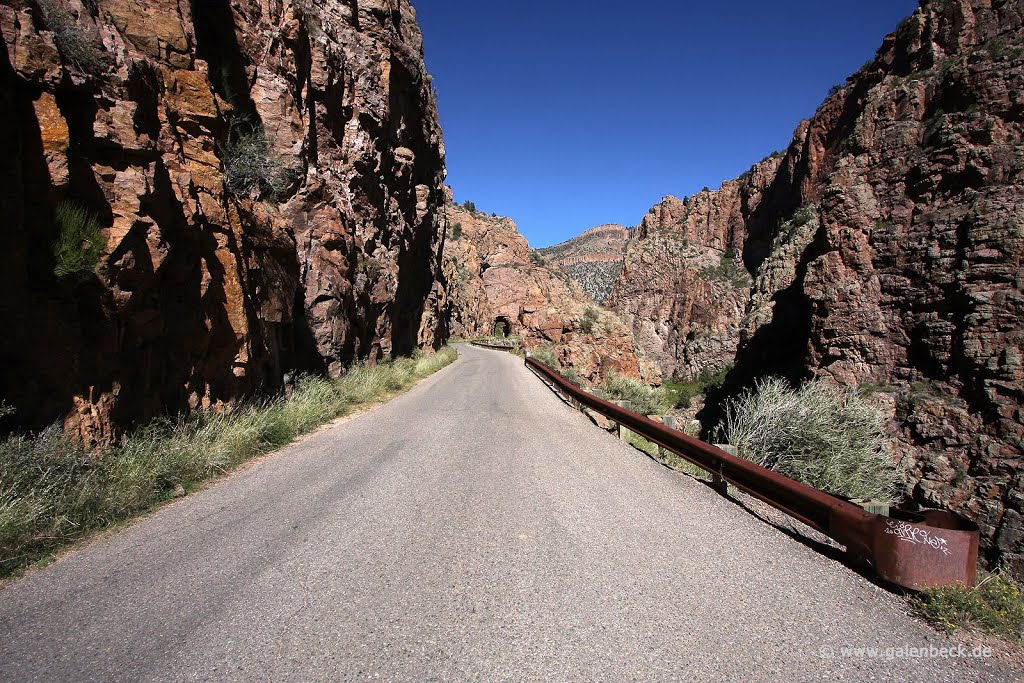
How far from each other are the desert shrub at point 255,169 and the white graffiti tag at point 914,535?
11550mm

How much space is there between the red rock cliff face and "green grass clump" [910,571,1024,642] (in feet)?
24.3

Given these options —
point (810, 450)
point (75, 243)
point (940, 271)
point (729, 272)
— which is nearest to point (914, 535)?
point (810, 450)

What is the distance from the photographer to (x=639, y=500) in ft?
17.7

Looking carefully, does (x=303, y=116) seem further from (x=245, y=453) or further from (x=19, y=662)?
(x=19, y=662)

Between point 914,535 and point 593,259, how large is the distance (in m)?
176

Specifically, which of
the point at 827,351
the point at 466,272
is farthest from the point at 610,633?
the point at 466,272

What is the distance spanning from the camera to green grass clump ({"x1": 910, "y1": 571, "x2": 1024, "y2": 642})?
2.83 meters

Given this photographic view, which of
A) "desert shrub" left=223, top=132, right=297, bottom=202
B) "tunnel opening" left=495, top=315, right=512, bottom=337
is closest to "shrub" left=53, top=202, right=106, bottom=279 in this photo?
"desert shrub" left=223, top=132, right=297, bottom=202

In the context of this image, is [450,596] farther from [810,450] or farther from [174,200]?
[174,200]

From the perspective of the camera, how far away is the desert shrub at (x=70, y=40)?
5602 mm

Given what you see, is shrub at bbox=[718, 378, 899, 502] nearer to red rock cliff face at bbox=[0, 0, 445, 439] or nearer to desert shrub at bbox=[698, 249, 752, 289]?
red rock cliff face at bbox=[0, 0, 445, 439]

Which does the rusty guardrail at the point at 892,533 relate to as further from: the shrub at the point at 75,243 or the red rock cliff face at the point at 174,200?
the shrub at the point at 75,243

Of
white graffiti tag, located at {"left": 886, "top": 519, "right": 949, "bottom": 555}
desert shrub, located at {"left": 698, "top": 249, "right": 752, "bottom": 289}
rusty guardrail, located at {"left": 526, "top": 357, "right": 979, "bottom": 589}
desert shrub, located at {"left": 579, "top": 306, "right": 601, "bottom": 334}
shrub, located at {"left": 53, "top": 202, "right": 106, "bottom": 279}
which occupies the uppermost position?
desert shrub, located at {"left": 698, "top": 249, "right": 752, "bottom": 289}

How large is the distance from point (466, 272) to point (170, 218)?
59.1m
